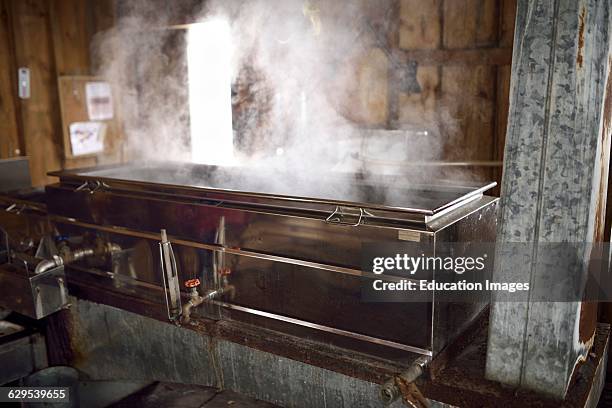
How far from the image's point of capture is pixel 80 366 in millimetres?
4105

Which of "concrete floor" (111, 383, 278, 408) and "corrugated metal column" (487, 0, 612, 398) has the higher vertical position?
"corrugated metal column" (487, 0, 612, 398)

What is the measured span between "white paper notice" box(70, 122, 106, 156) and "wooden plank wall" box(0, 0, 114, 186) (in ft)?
0.43

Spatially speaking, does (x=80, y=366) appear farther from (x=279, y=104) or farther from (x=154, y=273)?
(x=279, y=104)

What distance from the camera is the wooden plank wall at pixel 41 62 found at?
562 centimetres

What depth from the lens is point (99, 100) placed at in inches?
257

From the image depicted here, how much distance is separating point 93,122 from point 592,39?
5714 mm

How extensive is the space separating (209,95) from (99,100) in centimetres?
141

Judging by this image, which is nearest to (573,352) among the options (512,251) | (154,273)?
(512,251)

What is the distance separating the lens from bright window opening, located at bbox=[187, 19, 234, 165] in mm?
6023

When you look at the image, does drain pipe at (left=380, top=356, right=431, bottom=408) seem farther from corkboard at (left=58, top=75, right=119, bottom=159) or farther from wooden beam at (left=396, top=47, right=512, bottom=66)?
corkboard at (left=58, top=75, right=119, bottom=159)

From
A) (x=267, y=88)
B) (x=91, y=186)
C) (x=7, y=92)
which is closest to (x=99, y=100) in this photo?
(x=7, y=92)

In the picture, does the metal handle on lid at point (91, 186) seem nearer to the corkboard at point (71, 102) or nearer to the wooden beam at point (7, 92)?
the wooden beam at point (7, 92)

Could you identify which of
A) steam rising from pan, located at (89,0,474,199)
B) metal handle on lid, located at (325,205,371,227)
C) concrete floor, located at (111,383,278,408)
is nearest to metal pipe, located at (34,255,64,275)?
concrete floor, located at (111,383,278,408)

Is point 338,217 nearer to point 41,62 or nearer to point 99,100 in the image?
point 41,62
